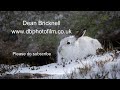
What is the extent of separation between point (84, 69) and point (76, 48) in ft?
1.19

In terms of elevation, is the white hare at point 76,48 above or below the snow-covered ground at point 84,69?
above

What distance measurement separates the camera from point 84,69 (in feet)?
21.1

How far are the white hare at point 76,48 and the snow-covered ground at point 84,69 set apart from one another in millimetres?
81

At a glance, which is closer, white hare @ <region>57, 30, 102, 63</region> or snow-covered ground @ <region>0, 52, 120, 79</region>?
snow-covered ground @ <region>0, 52, 120, 79</region>

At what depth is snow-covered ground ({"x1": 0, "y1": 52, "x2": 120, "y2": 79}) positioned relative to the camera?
6.40m

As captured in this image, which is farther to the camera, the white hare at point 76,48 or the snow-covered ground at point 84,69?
the white hare at point 76,48

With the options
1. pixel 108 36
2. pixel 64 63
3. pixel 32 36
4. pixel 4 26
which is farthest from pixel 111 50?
pixel 4 26

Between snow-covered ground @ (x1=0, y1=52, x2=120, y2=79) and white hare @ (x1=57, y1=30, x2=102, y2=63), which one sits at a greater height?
white hare @ (x1=57, y1=30, x2=102, y2=63)

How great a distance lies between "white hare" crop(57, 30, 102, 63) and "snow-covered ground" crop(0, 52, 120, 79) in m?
0.08

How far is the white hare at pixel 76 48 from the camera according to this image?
6504 millimetres

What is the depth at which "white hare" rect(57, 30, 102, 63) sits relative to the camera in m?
6.50

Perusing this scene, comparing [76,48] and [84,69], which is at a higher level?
[76,48]

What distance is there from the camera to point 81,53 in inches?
257
